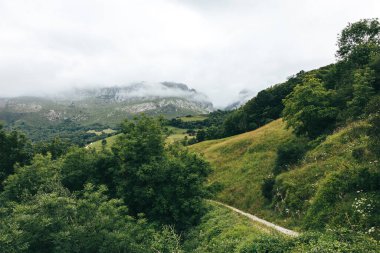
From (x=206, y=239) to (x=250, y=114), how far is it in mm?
65217

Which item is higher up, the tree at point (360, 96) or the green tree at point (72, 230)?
the tree at point (360, 96)

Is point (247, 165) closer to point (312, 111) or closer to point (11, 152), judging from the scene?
point (312, 111)

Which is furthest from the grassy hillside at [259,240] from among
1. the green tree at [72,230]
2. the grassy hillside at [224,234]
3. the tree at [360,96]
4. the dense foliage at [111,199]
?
the tree at [360,96]

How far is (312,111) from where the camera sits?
43906mm

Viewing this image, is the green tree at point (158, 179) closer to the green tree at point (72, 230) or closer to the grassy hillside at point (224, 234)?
the grassy hillside at point (224, 234)

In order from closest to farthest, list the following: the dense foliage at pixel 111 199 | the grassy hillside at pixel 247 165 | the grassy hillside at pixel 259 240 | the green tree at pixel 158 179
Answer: the grassy hillside at pixel 259 240, the dense foliage at pixel 111 199, the green tree at pixel 158 179, the grassy hillside at pixel 247 165

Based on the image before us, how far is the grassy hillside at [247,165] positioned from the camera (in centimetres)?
4173

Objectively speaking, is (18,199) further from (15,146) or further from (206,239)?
(206,239)

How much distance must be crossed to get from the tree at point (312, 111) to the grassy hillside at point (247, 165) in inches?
281

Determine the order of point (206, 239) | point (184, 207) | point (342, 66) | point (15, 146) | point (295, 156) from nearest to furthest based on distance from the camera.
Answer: point (206, 239), point (184, 207), point (295, 156), point (15, 146), point (342, 66)

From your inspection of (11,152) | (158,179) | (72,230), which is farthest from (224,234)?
(11,152)

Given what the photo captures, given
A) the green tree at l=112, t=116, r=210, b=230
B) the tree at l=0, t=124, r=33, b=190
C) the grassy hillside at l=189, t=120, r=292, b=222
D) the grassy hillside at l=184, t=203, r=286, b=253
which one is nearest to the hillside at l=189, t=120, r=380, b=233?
the grassy hillside at l=189, t=120, r=292, b=222

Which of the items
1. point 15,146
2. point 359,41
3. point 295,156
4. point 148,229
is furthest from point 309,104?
point 15,146

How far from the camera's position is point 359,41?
54906 mm
